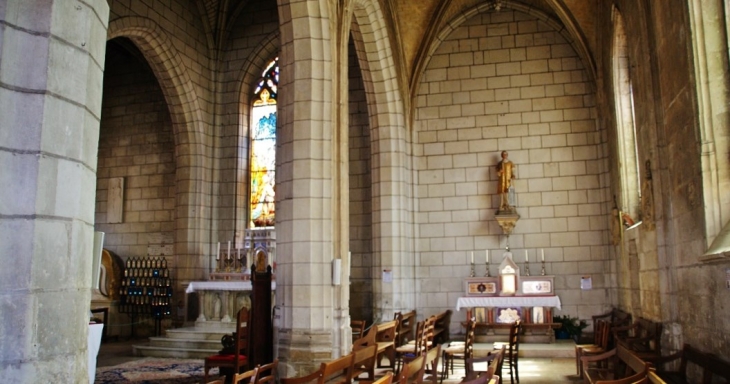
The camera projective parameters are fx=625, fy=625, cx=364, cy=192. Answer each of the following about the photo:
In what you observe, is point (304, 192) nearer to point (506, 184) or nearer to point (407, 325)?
point (407, 325)

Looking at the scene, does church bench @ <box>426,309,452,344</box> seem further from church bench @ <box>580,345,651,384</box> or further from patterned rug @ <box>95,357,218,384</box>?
patterned rug @ <box>95,357,218,384</box>

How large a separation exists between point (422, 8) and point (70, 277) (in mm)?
11541

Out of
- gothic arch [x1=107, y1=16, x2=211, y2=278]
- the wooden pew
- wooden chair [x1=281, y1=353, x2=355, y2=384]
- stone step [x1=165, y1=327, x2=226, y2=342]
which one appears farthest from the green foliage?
wooden chair [x1=281, y1=353, x2=355, y2=384]

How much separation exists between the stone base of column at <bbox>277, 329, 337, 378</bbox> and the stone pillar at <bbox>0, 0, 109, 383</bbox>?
15.5 feet

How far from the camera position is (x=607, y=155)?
503 inches

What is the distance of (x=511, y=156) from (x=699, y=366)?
7467 mm

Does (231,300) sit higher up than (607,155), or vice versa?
(607,155)

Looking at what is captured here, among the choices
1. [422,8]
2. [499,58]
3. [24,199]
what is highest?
[422,8]

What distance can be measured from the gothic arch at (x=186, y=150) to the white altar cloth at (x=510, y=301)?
5784 mm

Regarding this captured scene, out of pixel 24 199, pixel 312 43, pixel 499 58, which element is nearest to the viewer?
pixel 24 199

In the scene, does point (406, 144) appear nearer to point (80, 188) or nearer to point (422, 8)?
point (422, 8)

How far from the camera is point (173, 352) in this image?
36.2 feet

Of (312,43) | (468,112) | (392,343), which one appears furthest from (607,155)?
(312,43)

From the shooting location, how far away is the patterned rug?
28.1 feet
